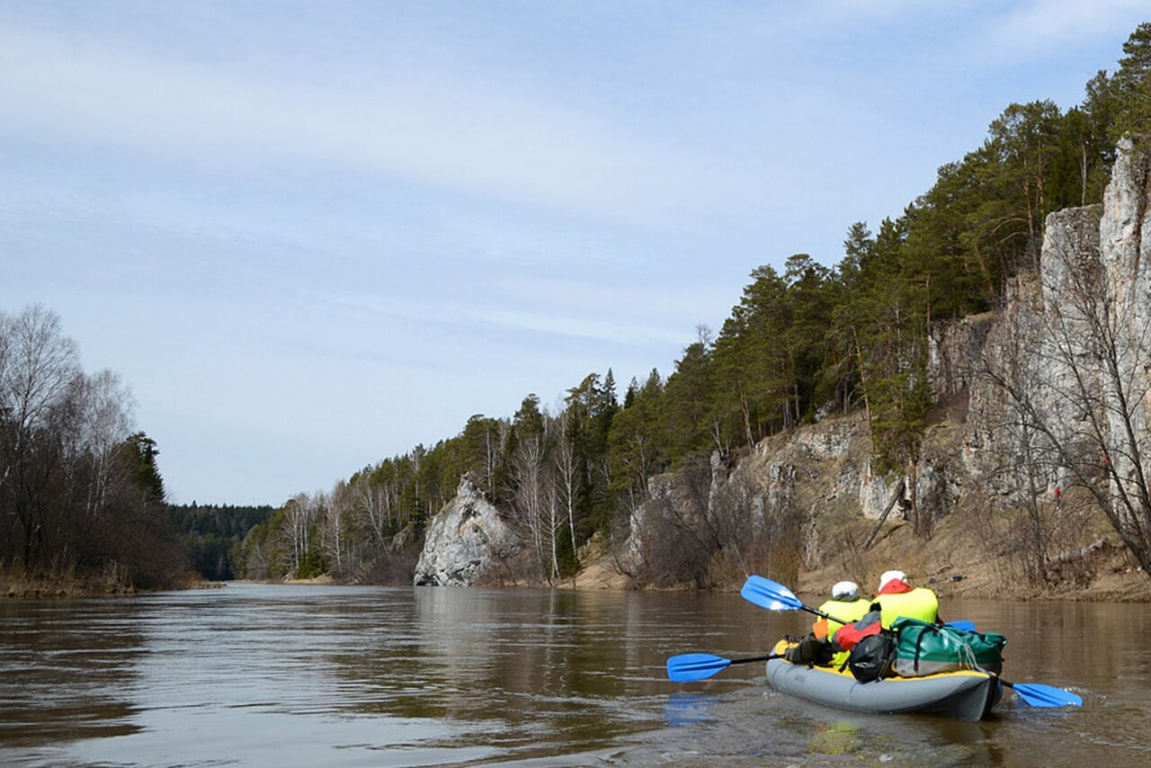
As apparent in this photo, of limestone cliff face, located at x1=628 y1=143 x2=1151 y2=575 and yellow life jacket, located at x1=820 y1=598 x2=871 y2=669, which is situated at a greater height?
limestone cliff face, located at x1=628 y1=143 x2=1151 y2=575

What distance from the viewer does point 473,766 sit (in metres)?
8.36

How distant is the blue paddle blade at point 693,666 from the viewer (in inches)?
515

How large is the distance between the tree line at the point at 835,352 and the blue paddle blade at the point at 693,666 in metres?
21.8

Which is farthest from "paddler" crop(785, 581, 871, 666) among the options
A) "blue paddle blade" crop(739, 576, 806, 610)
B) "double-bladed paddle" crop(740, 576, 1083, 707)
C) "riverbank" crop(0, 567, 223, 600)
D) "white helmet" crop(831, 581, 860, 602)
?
"riverbank" crop(0, 567, 223, 600)

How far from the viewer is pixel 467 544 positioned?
92.9 meters

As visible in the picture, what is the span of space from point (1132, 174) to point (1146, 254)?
9.90 ft

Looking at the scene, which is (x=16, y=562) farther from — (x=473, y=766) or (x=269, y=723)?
(x=473, y=766)

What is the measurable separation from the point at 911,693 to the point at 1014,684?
126 centimetres

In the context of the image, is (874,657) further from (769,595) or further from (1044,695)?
(769,595)

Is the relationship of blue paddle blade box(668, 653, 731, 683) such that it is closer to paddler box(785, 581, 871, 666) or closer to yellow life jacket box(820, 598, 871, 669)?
paddler box(785, 581, 871, 666)

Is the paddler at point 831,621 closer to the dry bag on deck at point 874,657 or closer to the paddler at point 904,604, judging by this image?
the paddler at point 904,604

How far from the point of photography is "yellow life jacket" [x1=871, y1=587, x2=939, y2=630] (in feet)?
36.5

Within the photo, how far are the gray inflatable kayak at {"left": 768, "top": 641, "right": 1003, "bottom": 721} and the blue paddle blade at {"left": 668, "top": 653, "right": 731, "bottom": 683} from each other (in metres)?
1.43

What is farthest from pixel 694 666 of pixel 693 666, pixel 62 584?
→ pixel 62 584
